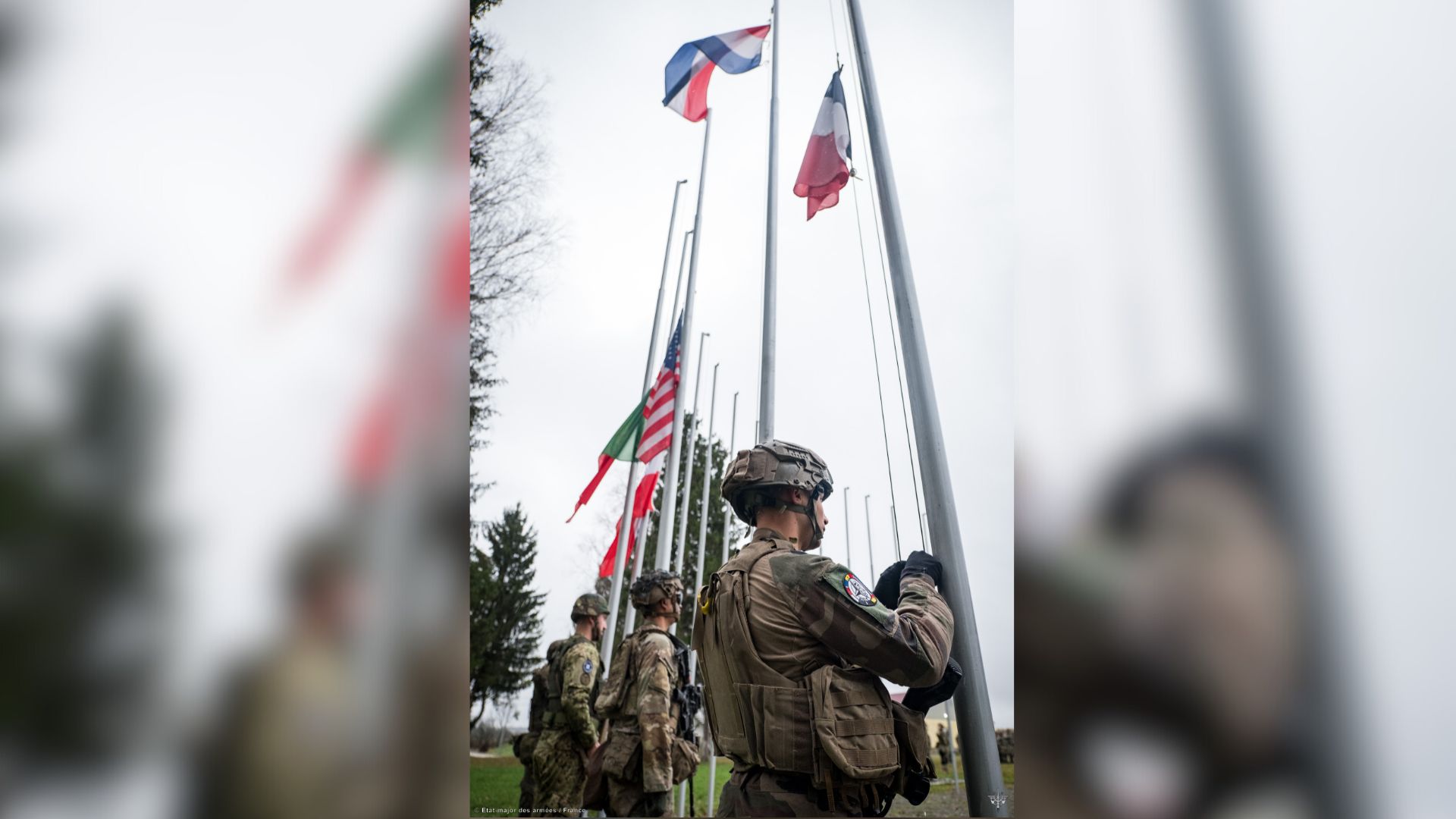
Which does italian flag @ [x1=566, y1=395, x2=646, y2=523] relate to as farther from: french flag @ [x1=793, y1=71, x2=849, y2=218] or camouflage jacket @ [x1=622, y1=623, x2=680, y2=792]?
french flag @ [x1=793, y1=71, x2=849, y2=218]

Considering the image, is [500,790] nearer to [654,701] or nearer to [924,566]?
[654,701]

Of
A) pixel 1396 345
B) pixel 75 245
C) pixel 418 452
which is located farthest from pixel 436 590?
pixel 1396 345

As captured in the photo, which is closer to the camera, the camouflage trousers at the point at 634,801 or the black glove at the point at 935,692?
the black glove at the point at 935,692

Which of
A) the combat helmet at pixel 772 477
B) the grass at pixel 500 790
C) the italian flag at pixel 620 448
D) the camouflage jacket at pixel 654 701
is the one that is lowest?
the grass at pixel 500 790

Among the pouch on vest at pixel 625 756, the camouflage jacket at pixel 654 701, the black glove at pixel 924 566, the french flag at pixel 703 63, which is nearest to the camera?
the black glove at pixel 924 566

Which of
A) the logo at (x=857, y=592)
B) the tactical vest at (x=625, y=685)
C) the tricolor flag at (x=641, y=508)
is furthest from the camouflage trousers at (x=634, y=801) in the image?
the tricolor flag at (x=641, y=508)

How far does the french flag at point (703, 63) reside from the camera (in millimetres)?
5969

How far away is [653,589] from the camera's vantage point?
4875 millimetres

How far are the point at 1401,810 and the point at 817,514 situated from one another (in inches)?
61.7

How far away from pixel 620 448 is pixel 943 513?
205 inches

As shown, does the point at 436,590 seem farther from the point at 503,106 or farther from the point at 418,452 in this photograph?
the point at 503,106

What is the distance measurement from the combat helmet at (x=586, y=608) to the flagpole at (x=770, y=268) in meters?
1.55

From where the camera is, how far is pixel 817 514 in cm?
276

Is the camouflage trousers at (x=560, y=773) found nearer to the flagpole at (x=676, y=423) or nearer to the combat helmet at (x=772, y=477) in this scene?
the flagpole at (x=676, y=423)
